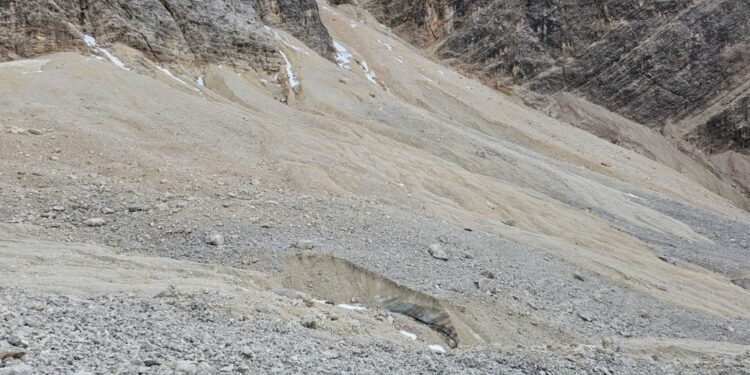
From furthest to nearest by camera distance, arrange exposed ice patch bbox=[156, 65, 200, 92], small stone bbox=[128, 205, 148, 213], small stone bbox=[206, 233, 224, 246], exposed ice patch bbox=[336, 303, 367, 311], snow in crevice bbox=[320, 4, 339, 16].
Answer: snow in crevice bbox=[320, 4, 339, 16] → exposed ice patch bbox=[156, 65, 200, 92] → small stone bbox=[128, 205, 148, 213] → small stone bbox=[206, 233, 224, 246] → exposed ice patch bbox=[336, 303, 367, 311]

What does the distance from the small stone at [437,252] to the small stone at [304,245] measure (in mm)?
2907

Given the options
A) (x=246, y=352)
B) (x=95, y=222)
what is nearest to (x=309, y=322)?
(x=246, y=352)

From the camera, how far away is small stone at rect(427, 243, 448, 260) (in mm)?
13412

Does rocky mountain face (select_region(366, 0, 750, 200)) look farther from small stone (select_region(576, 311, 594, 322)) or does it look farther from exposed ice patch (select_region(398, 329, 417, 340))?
exposed ice patch (select_region(398, 329, 417, 340))

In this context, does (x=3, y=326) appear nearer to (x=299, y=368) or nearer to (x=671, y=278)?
(x=299, y=368)

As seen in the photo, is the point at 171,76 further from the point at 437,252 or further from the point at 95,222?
the point at 437,252

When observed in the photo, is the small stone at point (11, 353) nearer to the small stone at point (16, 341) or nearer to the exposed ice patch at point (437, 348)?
the small stone at point (16, 341)

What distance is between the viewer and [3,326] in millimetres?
5422

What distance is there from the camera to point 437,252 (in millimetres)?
13523

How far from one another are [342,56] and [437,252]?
37822 mm

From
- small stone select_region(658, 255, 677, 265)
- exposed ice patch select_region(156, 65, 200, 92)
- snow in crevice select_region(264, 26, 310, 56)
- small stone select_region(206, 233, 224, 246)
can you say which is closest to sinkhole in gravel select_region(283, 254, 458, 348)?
small stone select_region(206, 233, 224, 246)

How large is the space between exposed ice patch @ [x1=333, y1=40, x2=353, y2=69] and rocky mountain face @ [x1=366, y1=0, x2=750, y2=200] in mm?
28199

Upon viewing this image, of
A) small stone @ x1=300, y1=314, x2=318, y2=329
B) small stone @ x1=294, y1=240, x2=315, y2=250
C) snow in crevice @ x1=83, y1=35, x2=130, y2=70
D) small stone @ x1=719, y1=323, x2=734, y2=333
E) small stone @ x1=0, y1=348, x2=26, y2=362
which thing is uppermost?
small stone @ x1=0, y1=348, x2=26, y2=362

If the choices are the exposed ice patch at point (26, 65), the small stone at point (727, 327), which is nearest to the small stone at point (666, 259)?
the small stone at point (727, 327)
